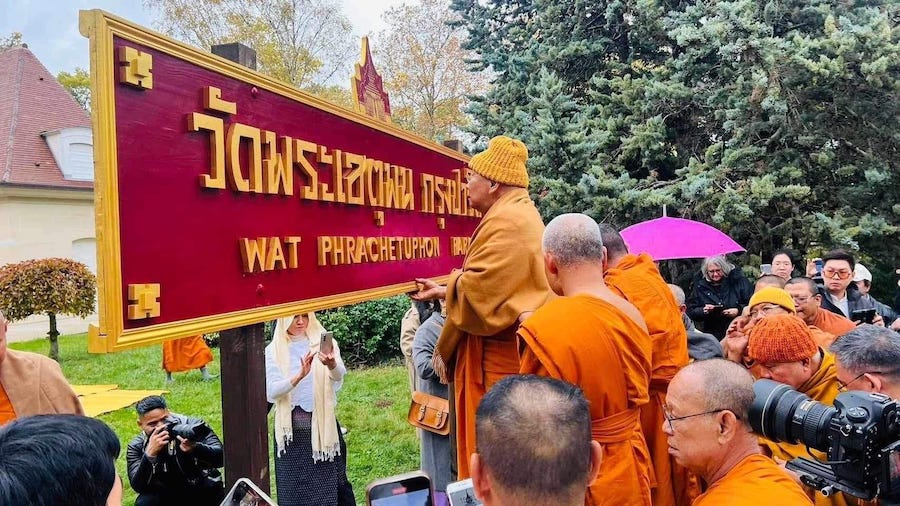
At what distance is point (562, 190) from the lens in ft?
25.8

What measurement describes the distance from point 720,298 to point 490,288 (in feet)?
12.9

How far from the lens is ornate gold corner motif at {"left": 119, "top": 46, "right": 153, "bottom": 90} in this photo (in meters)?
1.42

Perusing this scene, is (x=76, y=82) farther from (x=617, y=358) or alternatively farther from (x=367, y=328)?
(x=617, y=358)

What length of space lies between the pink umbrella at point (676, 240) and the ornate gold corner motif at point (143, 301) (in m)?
4.98

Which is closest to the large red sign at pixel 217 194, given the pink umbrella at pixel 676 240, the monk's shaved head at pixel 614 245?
the monk's shaved head at pixel 614 245

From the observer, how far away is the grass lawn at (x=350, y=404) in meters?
5.52

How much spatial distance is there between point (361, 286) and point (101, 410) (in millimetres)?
6629

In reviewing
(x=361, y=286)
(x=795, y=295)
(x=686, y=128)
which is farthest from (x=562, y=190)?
(x=361, y=286)

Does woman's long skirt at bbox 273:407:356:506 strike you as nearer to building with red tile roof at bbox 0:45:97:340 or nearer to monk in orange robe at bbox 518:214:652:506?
monk in orange robe at bbox 518:214:652:506

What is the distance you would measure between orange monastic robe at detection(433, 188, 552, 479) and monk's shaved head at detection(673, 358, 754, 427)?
83 centimetres

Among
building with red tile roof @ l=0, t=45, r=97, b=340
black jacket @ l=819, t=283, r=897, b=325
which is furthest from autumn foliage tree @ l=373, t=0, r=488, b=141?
black jacket @ l=819, t=283, r=897, b=325

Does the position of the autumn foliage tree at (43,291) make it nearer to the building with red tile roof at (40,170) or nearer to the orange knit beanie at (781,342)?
the building with red tile roof at (40,170)

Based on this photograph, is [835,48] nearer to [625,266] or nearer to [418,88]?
[625,266]

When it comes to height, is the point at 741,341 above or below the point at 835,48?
below
